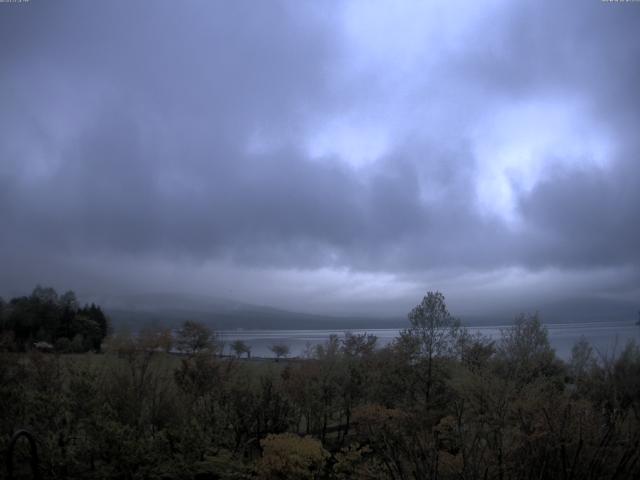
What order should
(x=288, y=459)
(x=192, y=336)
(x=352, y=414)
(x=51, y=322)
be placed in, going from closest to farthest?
(x=288, y=459), (x=352, y=414), (x=192, y=336), (x=51, y=322)

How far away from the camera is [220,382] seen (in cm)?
1880

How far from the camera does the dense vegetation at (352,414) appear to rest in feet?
24.9

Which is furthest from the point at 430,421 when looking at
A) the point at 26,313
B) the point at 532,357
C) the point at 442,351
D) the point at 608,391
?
the point at 26,313

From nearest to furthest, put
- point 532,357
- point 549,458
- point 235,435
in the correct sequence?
point 549,458 → point 235,435 → point 532,357

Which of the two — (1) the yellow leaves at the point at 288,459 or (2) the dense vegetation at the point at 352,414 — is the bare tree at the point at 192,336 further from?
(1) the yellow leaves at the point at 288,459

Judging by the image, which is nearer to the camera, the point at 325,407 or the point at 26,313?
the point at 325,407

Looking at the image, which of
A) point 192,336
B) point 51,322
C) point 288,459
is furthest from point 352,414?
point 51,322

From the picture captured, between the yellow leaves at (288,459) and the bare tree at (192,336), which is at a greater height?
the yellow leaves at (288,459)

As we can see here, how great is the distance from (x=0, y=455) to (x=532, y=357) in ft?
87.9

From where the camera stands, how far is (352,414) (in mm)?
→ 20344

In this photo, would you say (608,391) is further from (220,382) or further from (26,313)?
(26,313)

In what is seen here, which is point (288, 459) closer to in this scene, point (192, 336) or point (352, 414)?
point (352, 414)

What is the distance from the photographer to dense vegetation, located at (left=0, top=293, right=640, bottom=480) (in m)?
7.59

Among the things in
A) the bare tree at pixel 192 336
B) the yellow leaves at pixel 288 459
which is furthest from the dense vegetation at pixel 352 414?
the bare tree at pixel 192 336
